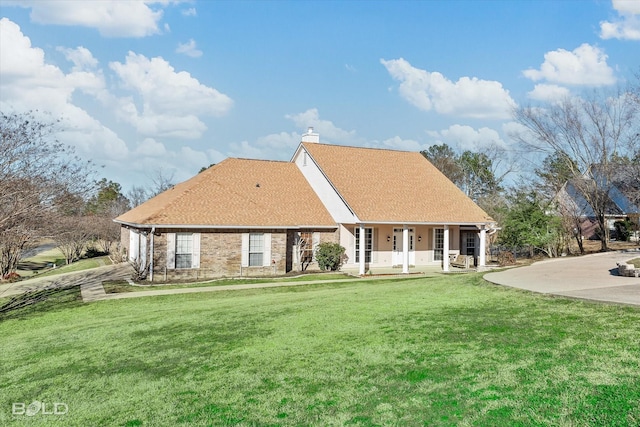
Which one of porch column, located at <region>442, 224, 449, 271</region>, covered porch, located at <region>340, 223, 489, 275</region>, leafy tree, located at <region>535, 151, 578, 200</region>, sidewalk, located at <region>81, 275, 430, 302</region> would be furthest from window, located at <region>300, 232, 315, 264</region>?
leafy tree, located at <region>535, 151, 578, 200</region>

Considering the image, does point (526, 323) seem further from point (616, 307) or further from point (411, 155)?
point (411, 155)

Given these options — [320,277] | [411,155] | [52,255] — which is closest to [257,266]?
[320,277]

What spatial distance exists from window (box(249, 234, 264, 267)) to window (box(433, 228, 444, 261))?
9.96 metres

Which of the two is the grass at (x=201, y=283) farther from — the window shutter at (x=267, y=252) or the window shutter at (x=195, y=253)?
the window shutter at (x=267, y=252)

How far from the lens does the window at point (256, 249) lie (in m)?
22.1

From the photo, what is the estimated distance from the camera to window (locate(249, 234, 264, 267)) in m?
22.1

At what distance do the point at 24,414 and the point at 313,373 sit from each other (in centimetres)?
391

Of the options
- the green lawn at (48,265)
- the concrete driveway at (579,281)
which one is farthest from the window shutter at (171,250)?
the concrete driveway at (579,281)

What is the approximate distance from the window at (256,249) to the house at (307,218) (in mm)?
46

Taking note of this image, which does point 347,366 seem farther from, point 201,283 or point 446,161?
point 446,161

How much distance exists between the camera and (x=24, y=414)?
655 centimetres

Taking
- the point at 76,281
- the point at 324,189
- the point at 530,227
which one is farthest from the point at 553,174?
the point at 76,281

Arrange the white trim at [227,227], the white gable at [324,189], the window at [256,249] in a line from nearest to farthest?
1. the white trim at [227,227]
2. the window at [256,249]
3. the white gable at [324,189]

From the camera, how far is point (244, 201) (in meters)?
23.6
